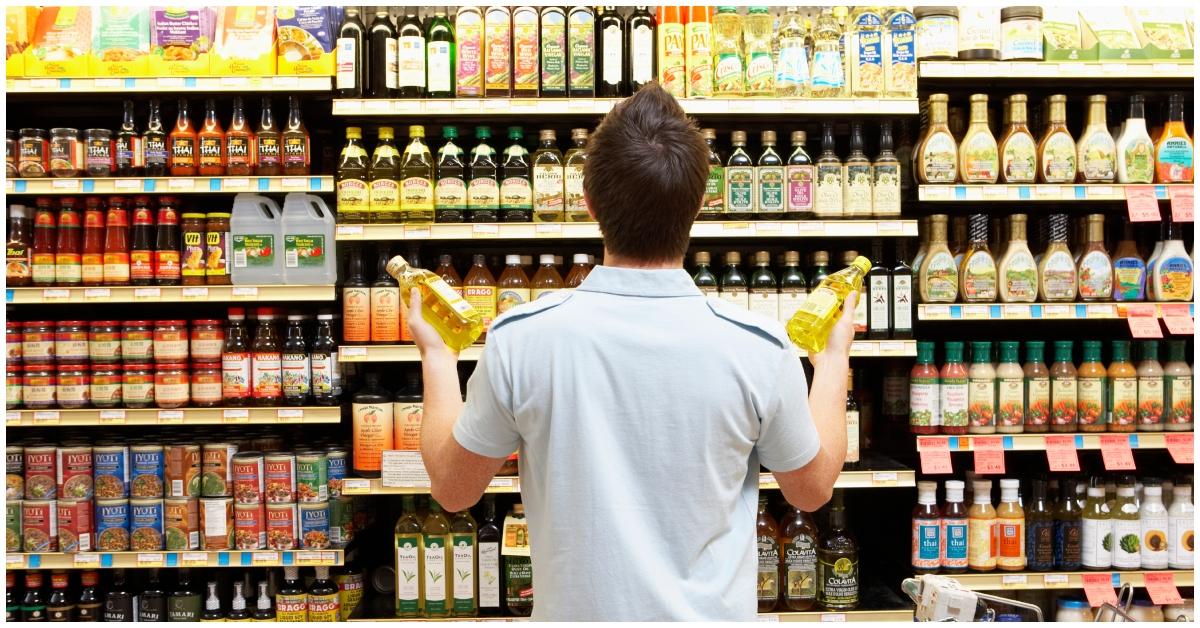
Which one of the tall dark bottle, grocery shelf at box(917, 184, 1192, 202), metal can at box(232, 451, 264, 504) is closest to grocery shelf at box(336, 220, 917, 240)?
grocery shelf at box(917, 184, 1192, 202)

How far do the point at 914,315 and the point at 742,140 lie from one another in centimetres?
78

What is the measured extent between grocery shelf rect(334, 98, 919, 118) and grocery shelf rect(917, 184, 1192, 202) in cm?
26

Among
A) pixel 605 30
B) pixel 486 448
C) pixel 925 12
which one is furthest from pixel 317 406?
pixel 925 12

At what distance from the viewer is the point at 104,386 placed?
9.64 feet

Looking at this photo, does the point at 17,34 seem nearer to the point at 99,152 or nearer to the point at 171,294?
the point at 99,152

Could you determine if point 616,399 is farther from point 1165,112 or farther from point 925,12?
point 1165,112

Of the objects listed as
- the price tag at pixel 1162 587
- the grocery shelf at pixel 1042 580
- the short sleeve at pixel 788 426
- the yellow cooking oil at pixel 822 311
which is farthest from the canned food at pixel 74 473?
the price tag at pixel 1162 587

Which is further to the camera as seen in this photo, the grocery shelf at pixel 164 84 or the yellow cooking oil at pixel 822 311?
the grocery shelf at pixel 164 84

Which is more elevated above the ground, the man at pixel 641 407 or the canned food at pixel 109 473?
the man at pixel 641 407

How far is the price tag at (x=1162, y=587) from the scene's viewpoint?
2.88m

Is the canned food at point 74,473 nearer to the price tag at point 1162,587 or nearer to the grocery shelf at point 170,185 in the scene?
the grocery shelf at point 170,185

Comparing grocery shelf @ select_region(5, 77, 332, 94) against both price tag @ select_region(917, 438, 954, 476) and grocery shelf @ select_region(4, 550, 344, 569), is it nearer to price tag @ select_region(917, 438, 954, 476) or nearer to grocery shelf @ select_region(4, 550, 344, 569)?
grocery shelf @ select_region(4, 550, 344, 569)

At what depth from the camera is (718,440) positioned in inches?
47.9

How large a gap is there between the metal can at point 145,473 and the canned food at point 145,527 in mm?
31
